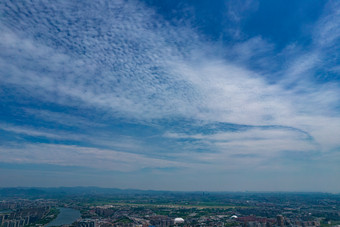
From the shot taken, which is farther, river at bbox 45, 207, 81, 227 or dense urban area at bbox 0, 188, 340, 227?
river at bbox 45, 207, 81, 227

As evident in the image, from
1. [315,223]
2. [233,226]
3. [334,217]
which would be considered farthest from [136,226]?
[334,217]

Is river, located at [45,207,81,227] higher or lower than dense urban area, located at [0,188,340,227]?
lower

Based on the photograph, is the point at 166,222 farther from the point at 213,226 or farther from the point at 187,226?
the point at 213,226

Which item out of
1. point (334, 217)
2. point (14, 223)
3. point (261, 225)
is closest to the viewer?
point (261, 225)

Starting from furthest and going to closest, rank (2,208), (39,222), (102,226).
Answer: (2,208) < (39,222) < (102,226)

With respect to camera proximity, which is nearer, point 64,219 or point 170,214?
point 64,219

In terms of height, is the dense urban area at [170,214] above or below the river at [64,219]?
above

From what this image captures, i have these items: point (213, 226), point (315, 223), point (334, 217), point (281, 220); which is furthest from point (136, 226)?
point (334, 217)

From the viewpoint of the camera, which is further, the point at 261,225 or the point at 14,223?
the point at 14,223

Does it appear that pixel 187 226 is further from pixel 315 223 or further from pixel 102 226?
pixel 315 223

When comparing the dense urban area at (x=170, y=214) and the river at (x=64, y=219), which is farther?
the river at (x=64, y=219)

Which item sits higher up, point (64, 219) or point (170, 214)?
point (170, 214)
